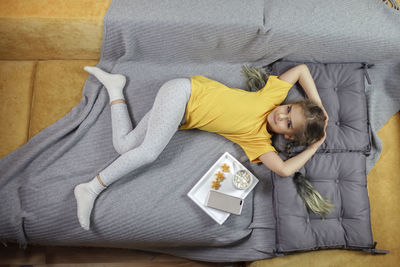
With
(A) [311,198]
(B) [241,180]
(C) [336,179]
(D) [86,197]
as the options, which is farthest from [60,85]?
(C) [336,179]

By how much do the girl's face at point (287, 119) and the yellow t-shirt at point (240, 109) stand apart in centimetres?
7

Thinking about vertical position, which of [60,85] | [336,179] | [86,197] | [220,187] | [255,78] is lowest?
[86,197]

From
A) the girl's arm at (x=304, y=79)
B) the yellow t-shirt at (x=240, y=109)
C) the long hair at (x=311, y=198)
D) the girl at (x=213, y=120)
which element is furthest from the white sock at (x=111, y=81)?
the long hair at (x=311, y=198)

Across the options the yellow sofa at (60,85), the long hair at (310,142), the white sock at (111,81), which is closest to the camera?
the long hair at (310,142)

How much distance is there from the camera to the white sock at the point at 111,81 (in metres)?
1.61

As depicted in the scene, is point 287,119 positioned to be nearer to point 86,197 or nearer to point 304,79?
point 304,79

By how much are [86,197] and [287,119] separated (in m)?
1.17

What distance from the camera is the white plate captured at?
5.02 feet

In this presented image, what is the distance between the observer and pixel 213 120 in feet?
5.11

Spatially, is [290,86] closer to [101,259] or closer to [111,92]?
[111,92]

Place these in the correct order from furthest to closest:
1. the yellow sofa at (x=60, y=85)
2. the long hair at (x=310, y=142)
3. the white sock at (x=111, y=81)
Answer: the white sock at (x=111, y=81)
the yellow sofa at (x=60, y=85)
the long hair at (x=310, y=142)

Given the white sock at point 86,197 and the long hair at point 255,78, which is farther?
the long hair at point 255,78

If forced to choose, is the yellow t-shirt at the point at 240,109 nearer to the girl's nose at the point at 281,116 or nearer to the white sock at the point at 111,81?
the girl's nose at the point at 281,116

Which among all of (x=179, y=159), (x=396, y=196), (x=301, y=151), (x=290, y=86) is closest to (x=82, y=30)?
(x=179, y=159)
